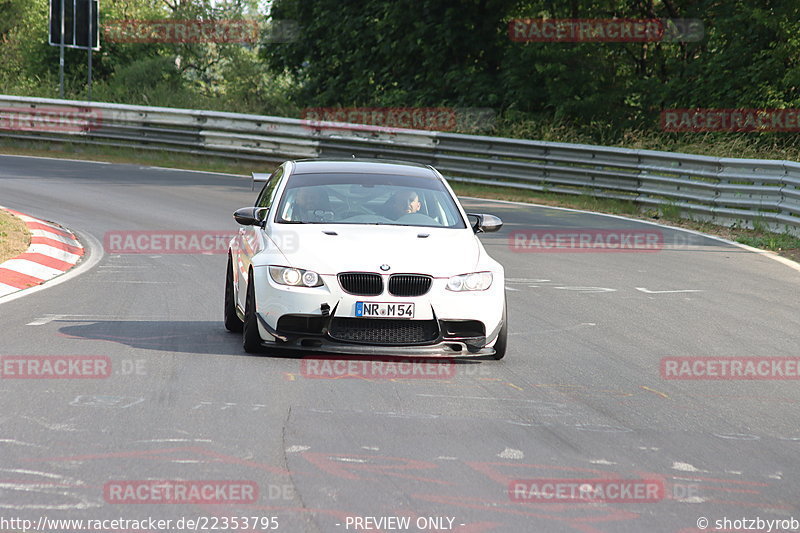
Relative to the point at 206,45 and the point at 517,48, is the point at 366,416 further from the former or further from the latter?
the point at 206,45

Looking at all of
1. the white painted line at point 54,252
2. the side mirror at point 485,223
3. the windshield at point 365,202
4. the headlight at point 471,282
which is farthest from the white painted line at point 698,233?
the white painted line at point 54,252

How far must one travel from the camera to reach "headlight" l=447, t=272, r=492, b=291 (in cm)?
854

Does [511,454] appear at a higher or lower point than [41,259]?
higher

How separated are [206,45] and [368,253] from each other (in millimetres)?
44631

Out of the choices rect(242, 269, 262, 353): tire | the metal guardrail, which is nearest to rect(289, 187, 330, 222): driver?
rect(242, 269, 262, 353): tire

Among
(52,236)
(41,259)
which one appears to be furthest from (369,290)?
(52,236)

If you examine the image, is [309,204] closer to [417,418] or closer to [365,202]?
[365,202]

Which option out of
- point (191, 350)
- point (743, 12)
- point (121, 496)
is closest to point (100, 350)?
point (191, 350)

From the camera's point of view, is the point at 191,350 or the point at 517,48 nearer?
the point at 191,350

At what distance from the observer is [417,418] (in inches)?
274

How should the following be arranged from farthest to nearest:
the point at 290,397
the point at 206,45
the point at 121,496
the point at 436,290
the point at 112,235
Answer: the point at 206,45 < the point at 112,235 < the point at 436,290 < the point at 290,397 < the point at 121,496

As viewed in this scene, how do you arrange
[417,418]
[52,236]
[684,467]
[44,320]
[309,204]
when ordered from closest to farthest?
[684,467], [417,418], [309,204], [44,320], [52,236]

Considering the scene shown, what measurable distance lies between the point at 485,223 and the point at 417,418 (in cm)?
316

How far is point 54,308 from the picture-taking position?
10.8 metres
